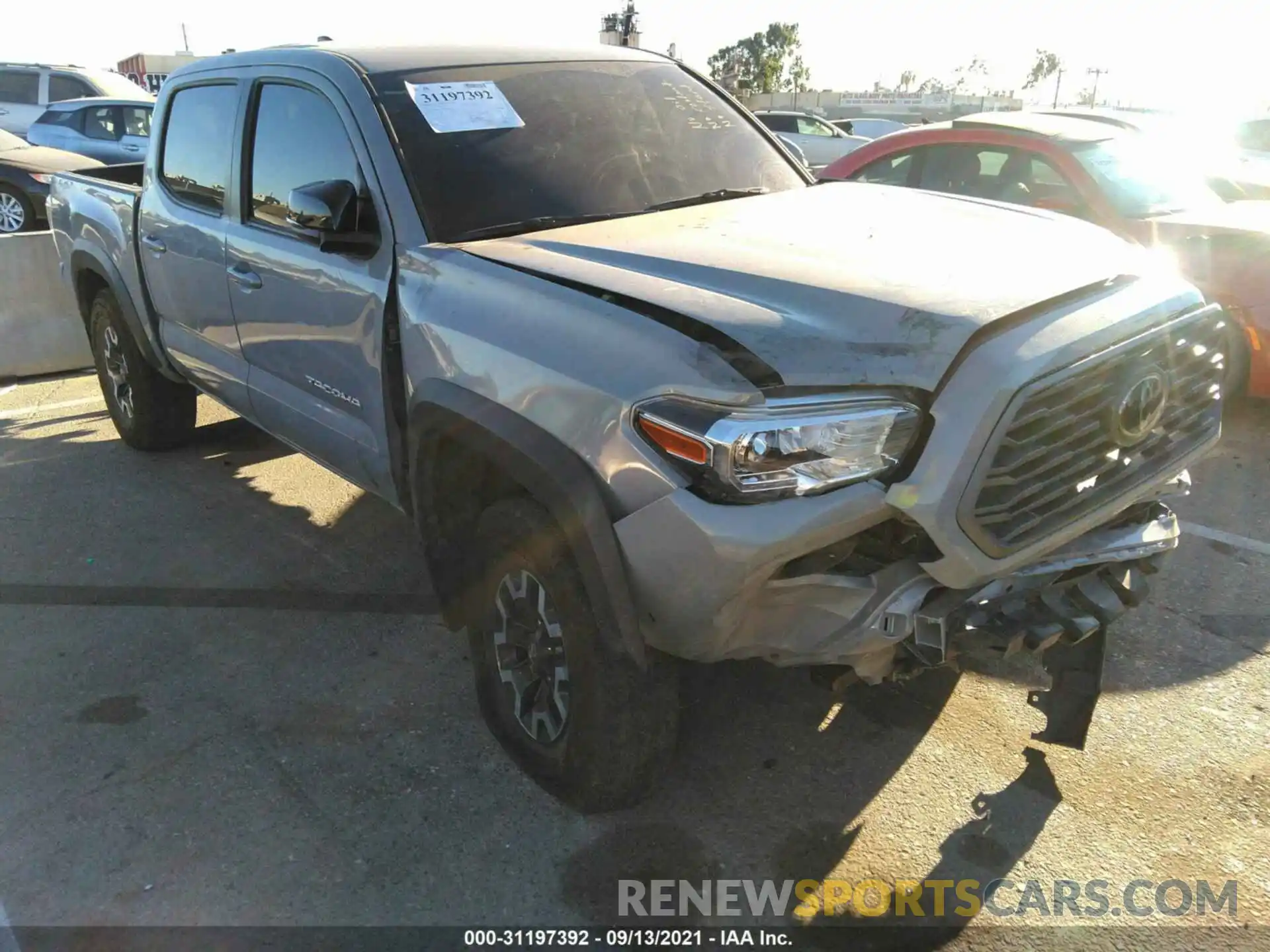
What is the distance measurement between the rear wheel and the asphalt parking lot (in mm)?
8430

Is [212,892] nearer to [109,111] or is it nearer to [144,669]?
[144,669]

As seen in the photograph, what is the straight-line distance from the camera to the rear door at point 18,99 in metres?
16.0

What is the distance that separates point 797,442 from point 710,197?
5.47ft

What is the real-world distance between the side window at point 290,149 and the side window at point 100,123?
1201 centimetres

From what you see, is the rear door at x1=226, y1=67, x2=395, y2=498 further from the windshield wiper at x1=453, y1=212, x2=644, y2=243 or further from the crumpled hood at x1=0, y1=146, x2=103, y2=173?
the crumpled hood at x1=0, y1=146, x2=103, y2=173

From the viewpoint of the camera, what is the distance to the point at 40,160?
36.6 feet

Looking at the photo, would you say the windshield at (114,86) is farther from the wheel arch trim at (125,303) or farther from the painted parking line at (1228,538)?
the painted parking line at (1228,538)

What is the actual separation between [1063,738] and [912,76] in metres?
121

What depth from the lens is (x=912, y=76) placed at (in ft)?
365

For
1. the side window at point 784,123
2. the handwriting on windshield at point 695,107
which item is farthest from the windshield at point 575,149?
the side window at point 784,123

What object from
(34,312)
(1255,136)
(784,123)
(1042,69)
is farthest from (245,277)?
(1042,69)

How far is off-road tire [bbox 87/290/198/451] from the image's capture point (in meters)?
5.50

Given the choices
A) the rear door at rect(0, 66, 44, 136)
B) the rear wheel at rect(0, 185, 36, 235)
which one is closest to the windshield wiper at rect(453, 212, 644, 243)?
the rear wheel at rect(0, 185, 36, 235)

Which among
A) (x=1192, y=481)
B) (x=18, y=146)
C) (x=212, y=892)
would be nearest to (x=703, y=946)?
(x=212, y=892)
